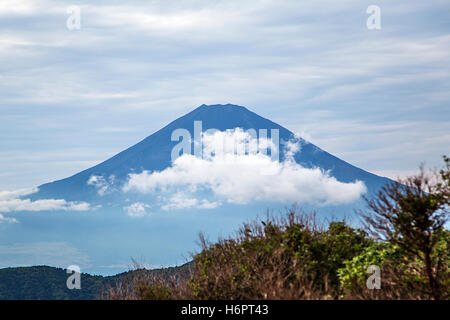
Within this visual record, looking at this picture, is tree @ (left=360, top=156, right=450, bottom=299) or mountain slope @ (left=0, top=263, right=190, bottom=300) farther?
mountain slope @ (left=0, top=263, right=190, bottom=300)

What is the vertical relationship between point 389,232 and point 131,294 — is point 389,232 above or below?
above

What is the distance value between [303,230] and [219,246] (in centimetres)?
395

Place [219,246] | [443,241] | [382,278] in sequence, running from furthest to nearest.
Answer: [219,246] < [443,241] < [382,278]

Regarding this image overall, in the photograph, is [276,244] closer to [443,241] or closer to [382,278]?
[382,278]

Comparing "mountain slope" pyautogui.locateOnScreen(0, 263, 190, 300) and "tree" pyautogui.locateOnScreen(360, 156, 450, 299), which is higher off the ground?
"tree" pyautogui.locateOnScreen(360, 156, 450, 299)

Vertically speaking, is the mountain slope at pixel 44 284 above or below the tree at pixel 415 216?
below

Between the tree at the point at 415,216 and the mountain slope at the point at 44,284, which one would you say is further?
the mountain slope at the point at 44,284

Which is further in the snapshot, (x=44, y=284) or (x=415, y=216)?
(x=44, y=284)
